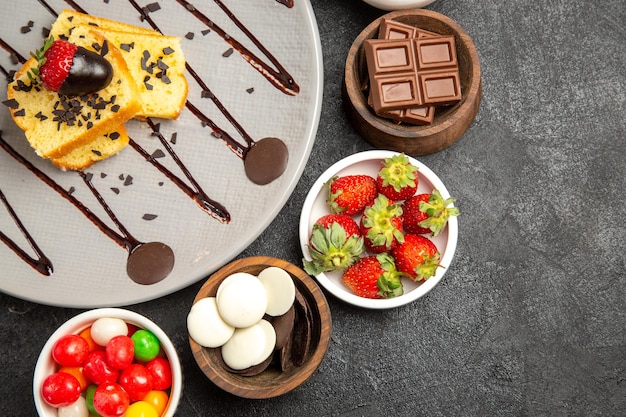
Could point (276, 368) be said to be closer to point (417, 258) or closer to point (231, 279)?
point (231, 279)

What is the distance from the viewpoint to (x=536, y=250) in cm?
216

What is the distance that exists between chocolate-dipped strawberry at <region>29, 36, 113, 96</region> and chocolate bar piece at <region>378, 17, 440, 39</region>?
869 millimetres

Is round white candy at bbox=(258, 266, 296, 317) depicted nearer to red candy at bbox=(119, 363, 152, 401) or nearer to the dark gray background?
the dark gray background

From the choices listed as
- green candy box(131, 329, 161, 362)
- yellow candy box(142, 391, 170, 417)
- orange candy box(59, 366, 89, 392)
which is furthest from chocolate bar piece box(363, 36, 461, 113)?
orange candy box(59, 366, 89, 392)

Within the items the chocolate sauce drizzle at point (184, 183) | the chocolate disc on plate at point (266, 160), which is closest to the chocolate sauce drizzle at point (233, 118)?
the chocolate disc on plate at point (266, 160)

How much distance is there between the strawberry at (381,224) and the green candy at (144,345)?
0.71 meters

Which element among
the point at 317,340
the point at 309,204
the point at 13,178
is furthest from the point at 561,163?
the point at 13,178

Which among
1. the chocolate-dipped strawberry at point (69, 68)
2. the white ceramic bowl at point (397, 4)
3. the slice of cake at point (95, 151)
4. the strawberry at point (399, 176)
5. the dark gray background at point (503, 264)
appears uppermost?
the chocolate-dipped strawberry at point (69, 68)

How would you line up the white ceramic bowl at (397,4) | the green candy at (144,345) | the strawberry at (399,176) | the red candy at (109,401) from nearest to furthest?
the red candy at (109,401) < the green candy at (144,345) < the strawberry at (399,176) < the white ceramic bowl at (397,4)

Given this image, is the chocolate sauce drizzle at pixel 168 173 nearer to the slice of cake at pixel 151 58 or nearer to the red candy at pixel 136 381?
the slice of cake at pixel 151 58

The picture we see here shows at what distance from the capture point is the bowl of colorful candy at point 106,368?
1776mm

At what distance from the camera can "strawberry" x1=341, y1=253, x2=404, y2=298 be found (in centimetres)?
192

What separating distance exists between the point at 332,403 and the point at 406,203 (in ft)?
2.33

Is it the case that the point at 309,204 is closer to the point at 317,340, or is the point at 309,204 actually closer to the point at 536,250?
the point at 317,340
